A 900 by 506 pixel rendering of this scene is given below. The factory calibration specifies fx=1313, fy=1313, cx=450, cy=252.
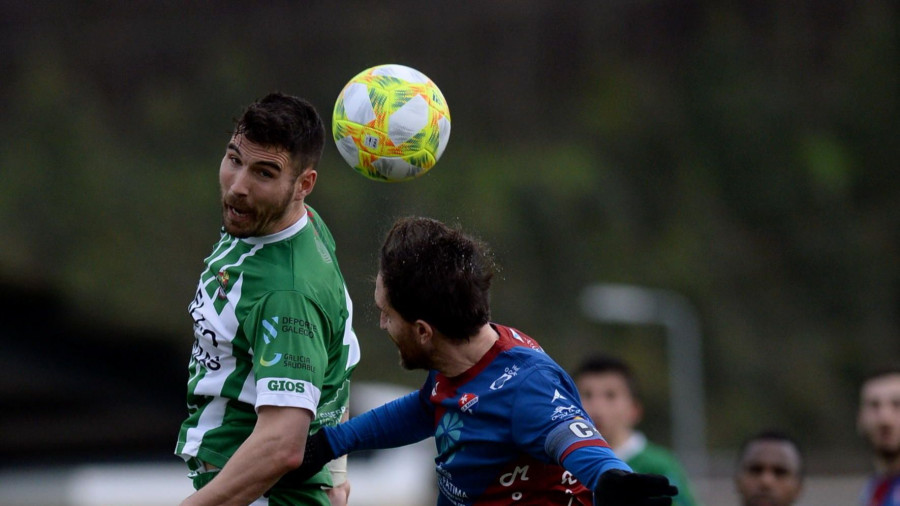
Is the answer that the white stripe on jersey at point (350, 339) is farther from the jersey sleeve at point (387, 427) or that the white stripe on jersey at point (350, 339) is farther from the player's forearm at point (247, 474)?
the player's forearm at point (247, 474)

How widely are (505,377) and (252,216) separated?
113 cm

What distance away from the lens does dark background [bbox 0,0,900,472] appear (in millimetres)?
49188

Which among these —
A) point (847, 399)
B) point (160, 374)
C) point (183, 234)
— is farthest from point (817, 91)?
point (160, 374)

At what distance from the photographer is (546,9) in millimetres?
67062

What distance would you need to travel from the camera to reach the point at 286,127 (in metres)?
4.87

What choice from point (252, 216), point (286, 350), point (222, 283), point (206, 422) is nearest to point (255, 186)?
point (252, 216)

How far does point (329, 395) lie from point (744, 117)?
198 ft

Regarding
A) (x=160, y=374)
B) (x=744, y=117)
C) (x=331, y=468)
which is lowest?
(x=331, y=468)

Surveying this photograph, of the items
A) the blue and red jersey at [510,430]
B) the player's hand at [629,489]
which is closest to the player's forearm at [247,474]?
the blue and red jersey at [510,430]

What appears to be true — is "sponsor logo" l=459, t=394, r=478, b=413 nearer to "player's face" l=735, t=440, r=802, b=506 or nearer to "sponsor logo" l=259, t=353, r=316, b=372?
"sponsor logo" l=259, t=353, r=316, b=372

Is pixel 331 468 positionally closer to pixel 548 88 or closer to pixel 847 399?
pixel 847 399

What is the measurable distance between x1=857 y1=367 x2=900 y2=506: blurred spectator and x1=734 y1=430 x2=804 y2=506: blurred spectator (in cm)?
47

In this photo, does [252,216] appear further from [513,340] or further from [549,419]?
[549,419]

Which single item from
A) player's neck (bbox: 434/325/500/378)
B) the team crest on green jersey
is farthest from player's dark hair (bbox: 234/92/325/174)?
player's neck (bbox: 434/325/500/378)
